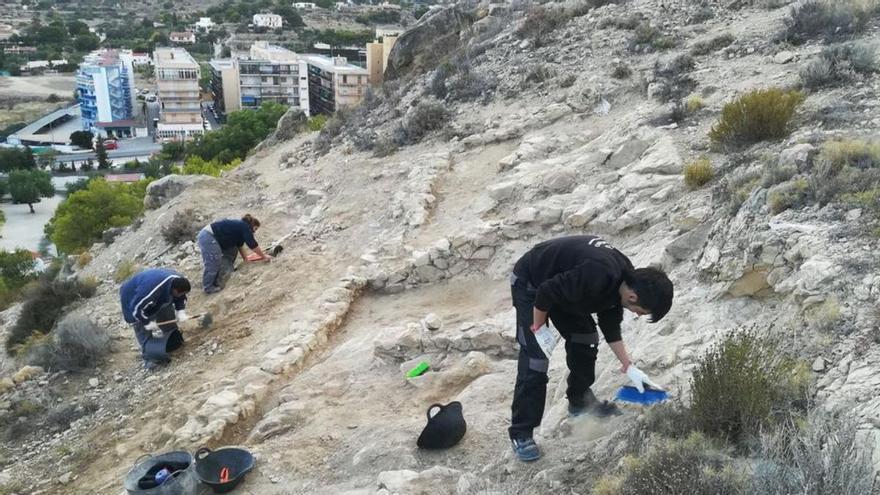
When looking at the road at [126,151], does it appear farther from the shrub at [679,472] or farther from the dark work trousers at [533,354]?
the shrub at [679,472]

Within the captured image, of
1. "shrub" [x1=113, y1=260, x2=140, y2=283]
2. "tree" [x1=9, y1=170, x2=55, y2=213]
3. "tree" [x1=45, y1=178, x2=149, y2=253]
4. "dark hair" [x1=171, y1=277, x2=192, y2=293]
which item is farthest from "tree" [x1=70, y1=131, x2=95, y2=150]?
"dark hair" [x1=171, y1=277, x2=192, y2=293]

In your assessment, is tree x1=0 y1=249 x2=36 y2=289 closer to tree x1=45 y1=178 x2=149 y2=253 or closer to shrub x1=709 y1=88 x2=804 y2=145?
tree x1=45 y1=178 x2=149 y2=253

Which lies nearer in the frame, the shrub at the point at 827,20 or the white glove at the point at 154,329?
the white glove at the point at 154,329

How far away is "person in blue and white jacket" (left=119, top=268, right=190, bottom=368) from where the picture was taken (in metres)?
7.42

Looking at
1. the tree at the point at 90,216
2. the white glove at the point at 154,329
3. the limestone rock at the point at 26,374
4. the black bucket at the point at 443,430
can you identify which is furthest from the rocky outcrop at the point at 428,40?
the black bucket at the point at 443,430

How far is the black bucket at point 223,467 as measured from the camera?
4766 millimetres

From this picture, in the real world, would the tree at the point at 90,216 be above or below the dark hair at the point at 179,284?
below

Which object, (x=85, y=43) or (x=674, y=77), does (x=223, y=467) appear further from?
(x=85, y=43)

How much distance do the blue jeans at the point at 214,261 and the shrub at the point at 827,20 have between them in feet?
28.9

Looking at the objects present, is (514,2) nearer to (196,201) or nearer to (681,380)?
(196,201)

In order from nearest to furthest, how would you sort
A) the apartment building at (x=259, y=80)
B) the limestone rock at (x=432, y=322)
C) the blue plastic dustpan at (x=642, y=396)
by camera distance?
the blue plastic dustpan at (x=642, y=396)
the limestone rock at (x=432, y=322)
the apartment building at (x=259, y=80)

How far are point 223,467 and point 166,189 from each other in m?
13.1

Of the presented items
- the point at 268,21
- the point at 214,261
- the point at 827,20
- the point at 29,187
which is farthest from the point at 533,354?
the point at 268,21

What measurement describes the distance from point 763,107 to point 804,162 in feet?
5.51
